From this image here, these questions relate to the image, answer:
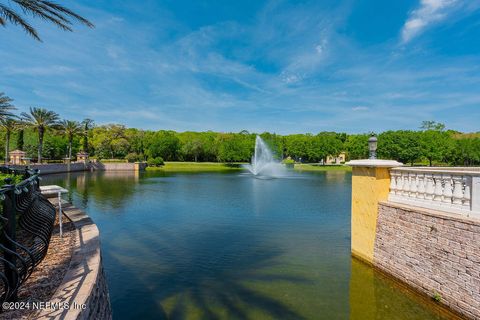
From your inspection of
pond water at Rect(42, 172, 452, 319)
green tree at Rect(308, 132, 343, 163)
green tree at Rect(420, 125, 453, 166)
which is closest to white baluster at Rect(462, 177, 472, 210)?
pond water at Rect(42, 172, 452, 319)

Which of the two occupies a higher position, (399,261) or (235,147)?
(235,147)

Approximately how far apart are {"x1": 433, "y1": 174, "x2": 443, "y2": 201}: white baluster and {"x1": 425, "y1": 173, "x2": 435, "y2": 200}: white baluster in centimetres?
8

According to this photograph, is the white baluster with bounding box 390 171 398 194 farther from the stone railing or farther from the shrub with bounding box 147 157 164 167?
the shrub with bounding box 147 157 164 167

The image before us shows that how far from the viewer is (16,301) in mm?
3477

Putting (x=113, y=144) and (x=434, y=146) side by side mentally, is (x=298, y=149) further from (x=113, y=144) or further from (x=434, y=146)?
(x=113, y=144)

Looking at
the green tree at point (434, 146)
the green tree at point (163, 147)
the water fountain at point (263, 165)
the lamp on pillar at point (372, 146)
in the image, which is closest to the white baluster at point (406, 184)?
the lamp on pillar at point (372, 146)

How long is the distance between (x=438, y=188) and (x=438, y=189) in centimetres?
2

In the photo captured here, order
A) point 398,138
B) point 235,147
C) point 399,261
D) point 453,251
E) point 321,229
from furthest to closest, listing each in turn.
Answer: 1. point 235,147
2. point 398,138
3. point 321,229
4. point 399,261
5. point 453,251

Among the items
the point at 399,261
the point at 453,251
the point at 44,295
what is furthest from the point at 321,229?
the point at 44,295

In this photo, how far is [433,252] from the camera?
5707 millimetres

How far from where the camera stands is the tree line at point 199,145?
52.1m

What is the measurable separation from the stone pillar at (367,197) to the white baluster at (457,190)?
1.61 meters

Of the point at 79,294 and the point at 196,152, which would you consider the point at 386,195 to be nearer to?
the point at 79,294

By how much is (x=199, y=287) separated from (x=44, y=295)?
12.5 ft
